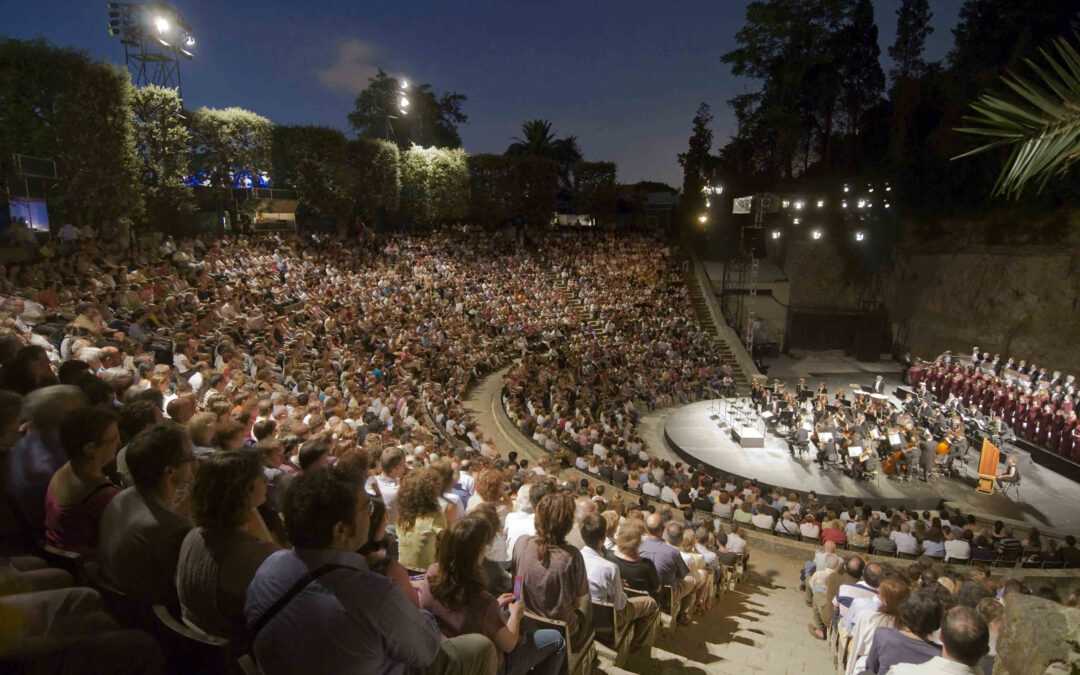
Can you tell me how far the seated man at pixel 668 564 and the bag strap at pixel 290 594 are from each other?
337 centimetres

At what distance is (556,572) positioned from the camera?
324 cm

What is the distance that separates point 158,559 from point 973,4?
112 ft

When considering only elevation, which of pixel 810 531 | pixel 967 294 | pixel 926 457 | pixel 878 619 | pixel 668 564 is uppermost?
pixel 967 294

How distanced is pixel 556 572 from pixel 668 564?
2.03m

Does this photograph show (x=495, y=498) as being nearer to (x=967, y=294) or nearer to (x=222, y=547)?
(x=222, y=547)

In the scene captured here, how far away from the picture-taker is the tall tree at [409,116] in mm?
44594

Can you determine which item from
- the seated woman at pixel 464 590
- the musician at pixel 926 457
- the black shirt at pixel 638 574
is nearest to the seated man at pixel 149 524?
the seated woman at pixel 464 590

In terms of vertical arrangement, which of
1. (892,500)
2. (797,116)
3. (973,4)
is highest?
(973,4)

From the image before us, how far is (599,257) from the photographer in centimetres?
2991

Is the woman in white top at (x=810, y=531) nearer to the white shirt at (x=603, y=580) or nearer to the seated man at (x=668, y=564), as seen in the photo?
the seated man at (x=668, y=564)

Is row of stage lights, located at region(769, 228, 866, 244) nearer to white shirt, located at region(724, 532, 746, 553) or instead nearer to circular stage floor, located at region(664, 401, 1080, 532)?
circular stage floor, located at region(664, 401, 1080, 532)

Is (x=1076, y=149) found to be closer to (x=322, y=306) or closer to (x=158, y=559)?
(x=158, y=559)

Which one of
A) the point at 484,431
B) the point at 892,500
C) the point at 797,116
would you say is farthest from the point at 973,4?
the point at 484,431

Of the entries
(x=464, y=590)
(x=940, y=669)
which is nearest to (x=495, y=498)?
(x=464, y=590)
